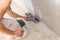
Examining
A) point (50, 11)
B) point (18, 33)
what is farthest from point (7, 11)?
point (50, 11)

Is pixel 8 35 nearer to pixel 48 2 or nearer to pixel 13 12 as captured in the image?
pixel 13 12

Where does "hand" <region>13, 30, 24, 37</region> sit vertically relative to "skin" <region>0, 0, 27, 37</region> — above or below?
A: below

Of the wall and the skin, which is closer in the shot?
the skin

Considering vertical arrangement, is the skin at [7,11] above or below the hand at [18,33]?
above

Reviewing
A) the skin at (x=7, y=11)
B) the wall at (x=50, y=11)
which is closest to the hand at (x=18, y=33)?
the skin at (x=7, y=11)

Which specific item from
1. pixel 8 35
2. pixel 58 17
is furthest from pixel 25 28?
pixel 58 17

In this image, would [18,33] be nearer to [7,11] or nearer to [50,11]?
[7,11]

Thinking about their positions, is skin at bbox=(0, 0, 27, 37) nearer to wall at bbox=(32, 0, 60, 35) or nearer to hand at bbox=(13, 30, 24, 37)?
hand at bbox=(13, 30, 24, 37)


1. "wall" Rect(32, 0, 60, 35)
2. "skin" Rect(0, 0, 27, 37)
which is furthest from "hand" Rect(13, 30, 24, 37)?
"wall" Rect(32, 0, 60, 35)

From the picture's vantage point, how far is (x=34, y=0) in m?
1.43

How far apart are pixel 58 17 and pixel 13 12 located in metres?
A: 0.37

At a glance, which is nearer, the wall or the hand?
the hand

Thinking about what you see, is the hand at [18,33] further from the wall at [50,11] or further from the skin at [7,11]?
the wall at [50,11]

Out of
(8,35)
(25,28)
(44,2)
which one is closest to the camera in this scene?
(8,35)
